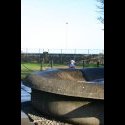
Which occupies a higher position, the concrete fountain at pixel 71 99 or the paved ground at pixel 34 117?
the concrete fountain at pixel 71 99

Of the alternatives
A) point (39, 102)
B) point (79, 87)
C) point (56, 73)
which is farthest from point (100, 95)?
point (56, 73)

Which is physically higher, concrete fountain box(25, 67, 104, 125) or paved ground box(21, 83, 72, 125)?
concrete fountain box(25, 67, 104, 125)

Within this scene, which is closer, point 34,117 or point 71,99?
point 71,99

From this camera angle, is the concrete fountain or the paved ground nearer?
the concrete fountain

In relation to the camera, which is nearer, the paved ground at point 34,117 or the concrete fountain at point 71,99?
the concrete fountain at point 71,99

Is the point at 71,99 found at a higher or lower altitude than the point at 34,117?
higher
